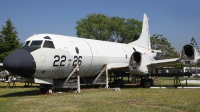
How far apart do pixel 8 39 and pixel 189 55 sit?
37.4m

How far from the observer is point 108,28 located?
57625 millimetres

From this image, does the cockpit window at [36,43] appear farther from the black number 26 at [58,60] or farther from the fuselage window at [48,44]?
the black number 26 at [58,60]

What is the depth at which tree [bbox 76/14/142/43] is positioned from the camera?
2233 inches

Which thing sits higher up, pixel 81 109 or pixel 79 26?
pixel 79 26

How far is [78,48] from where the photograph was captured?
51.7 feet

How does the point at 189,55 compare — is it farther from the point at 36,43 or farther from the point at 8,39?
the point at 8,39

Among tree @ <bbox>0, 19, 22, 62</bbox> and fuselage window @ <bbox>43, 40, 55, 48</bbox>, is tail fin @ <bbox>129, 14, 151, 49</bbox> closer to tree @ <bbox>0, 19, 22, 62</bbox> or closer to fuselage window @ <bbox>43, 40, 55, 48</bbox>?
fuselage window @ <bbox>43, 40, 55, 48</bbox>

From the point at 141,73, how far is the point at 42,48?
729cm

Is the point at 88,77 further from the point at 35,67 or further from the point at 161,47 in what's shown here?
the point at 161,47

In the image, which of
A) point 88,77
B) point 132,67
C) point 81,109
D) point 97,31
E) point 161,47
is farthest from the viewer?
point 161,47

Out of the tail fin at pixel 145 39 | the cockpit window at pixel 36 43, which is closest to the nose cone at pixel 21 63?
the cockpit window at pixel 36 43

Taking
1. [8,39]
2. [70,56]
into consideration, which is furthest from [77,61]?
[8,39]

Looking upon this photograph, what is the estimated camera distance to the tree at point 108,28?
5672 cm

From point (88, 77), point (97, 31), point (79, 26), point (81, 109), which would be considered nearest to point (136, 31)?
point (97, 31)
